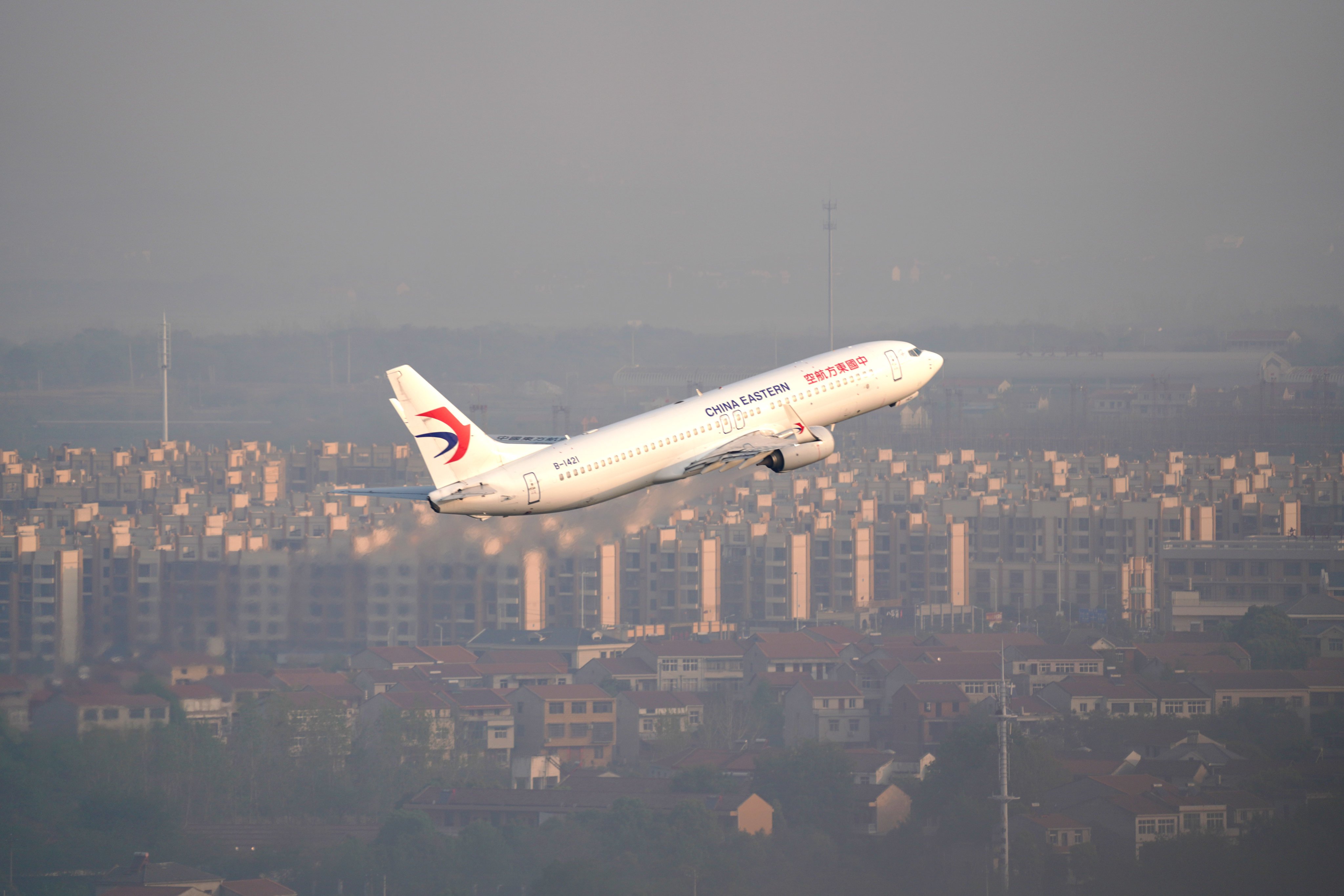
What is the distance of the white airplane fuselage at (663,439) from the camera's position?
65.9 metres

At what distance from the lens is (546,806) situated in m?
173

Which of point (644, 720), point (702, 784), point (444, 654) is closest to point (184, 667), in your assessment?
point (444, 654)

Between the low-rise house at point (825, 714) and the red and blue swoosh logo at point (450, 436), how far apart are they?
425 ft

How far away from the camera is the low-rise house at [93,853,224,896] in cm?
15325

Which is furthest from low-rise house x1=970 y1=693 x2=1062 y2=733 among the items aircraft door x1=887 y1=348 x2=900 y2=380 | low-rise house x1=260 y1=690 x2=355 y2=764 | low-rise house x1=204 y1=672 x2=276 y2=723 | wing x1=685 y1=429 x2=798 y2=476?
wing x1=685 y1=429 x2=798 y2=476

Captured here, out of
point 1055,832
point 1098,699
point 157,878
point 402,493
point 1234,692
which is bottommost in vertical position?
point 157,878

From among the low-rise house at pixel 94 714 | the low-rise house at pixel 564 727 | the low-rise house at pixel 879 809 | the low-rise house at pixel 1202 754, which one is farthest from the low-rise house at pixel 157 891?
the low-rise house at pixel 1202 754

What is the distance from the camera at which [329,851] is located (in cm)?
16888

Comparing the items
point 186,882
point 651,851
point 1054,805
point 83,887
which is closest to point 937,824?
point 1054,805

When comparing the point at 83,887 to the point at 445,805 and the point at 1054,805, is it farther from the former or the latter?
the point at 1054,805

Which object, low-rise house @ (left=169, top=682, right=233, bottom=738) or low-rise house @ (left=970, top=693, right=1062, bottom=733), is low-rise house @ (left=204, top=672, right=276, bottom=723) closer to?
low-rise house @ (left=169, top=682, right=233, bottom=738)

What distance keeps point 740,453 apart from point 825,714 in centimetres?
12807

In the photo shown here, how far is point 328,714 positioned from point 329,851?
55.3 ft

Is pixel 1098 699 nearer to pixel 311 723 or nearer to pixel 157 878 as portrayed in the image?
pixel 311 723
